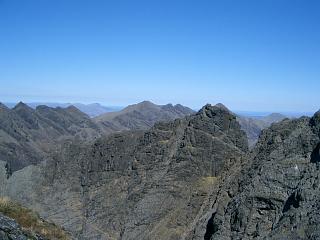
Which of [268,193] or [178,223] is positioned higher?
[268,193]

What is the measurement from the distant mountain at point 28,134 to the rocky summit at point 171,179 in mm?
45550

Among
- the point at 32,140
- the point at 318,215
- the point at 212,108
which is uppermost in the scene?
the point at 212,108

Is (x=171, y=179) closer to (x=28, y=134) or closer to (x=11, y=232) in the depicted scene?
(x=11, y=232)

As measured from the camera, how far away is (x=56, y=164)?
7869cm

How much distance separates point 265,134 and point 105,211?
2285 centimetres

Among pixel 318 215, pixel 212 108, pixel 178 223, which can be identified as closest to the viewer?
pixel 318 215

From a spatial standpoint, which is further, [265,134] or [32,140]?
[32,140]

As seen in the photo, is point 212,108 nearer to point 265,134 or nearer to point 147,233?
point 265,134

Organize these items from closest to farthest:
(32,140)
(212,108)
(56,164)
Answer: (212,108) < (56,164) < (32,140)

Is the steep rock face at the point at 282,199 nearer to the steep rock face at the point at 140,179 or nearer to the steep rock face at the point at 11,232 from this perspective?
the steep rock face at the point at 140,179

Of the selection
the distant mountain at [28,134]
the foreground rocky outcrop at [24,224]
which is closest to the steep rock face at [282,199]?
the foreground rocky outcrop at [24,224]

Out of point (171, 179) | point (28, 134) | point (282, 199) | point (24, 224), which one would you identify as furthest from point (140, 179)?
point (28, 134)

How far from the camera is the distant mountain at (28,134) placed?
5187 inches

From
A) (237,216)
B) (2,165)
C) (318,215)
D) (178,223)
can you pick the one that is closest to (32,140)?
(2,165)
